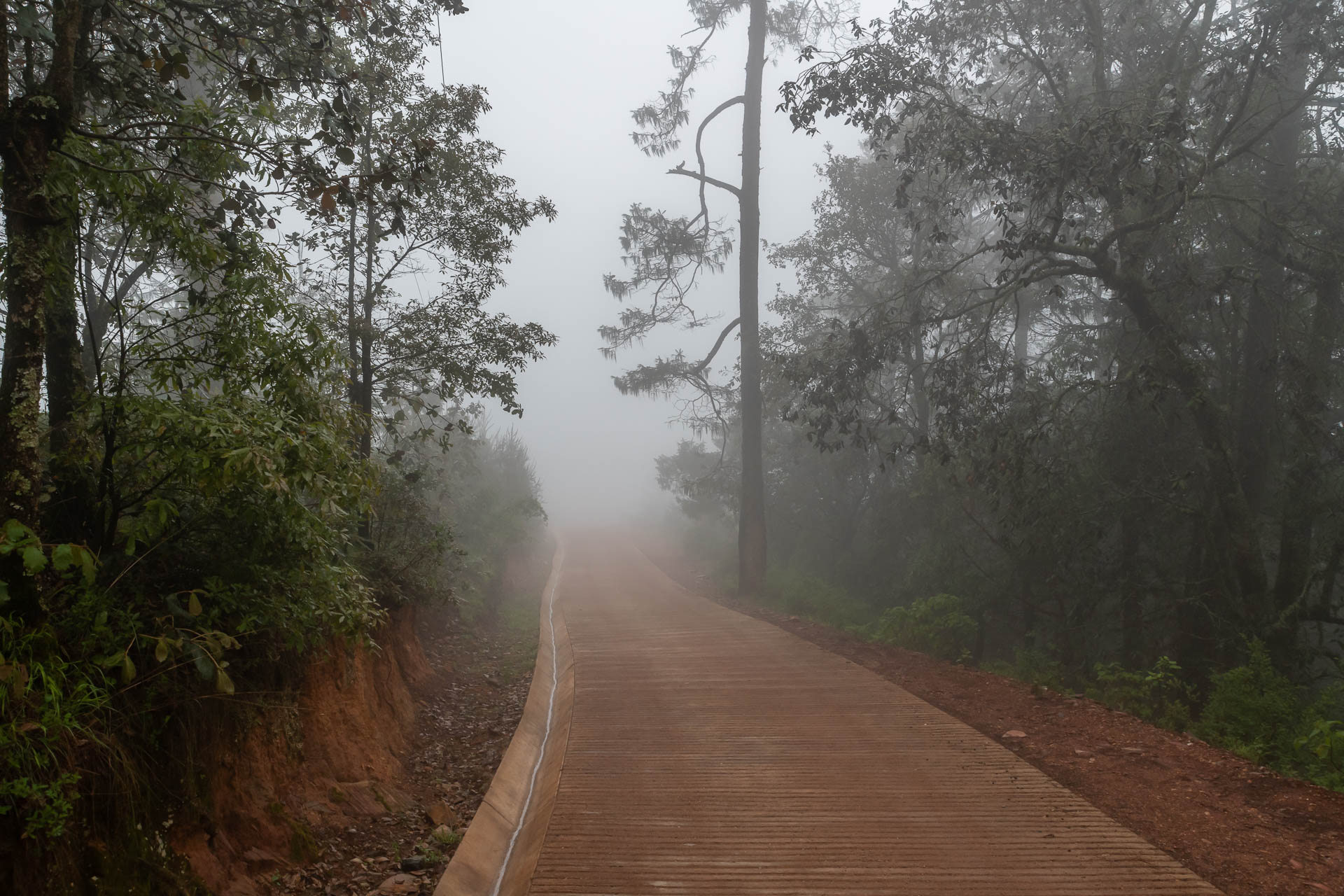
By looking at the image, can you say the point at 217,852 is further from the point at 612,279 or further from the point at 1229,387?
the point at 612,279

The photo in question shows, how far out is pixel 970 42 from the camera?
13258 mm

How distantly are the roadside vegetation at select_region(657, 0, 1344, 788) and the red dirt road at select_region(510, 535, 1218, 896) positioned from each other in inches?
124

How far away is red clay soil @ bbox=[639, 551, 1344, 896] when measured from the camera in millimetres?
4625

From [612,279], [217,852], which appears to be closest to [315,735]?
[217,852]

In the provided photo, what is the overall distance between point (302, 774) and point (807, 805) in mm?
3328

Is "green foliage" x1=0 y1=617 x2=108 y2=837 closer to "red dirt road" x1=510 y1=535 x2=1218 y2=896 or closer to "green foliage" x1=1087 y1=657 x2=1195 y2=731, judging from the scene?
"red dirt road" x1=510 y1=535 x2=1218 y2=896

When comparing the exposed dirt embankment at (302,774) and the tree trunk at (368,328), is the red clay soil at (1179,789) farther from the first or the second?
the tree trunk at (368,328)

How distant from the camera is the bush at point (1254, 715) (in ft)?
24.1

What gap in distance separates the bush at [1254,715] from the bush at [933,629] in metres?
3.59

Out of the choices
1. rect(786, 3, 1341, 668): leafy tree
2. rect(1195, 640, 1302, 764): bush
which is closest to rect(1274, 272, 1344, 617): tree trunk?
rect(786, 3, 1341, 668): leafy tree

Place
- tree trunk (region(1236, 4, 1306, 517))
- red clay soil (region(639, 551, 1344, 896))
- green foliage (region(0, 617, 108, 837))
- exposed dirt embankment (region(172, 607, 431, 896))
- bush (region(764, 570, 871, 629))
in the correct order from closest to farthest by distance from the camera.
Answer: green foliage (region(0, 617, 108, 837)) < exposed dirt embankment (region(172, 607, 431, 896)) < red clay soil (region(639, 551, 1344, 896)) < tree trunk (region(1236, 4, 1306, 517)) < bush (region(764, 570, 871, 629))

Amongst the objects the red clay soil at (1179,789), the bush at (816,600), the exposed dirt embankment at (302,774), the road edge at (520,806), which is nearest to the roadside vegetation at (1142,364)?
the bush at (816,600)

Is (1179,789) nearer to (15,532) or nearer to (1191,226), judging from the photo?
(15,532)

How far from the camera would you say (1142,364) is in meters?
11.1
